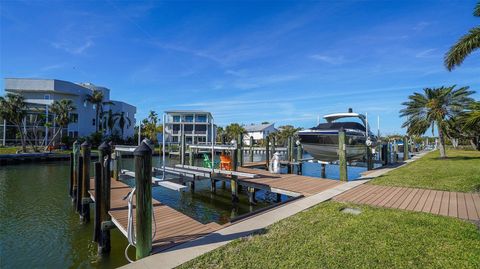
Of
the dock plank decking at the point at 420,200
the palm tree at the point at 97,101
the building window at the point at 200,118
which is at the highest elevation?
the palm tree at the point at 97,101

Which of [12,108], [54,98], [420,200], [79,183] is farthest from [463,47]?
[54,98]

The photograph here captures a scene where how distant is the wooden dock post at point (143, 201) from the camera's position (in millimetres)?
4160

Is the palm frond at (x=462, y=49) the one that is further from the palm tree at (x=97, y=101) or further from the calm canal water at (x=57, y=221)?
the palm tree at (x=97, y=101)

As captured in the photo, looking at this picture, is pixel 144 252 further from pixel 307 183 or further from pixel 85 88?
pixel 85 88

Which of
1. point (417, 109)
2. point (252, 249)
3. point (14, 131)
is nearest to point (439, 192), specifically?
point (252, 249)

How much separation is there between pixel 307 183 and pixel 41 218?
9836 mm

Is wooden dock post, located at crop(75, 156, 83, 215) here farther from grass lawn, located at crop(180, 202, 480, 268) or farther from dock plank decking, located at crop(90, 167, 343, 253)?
grass lawn, located at crop(180, 202, 480, 268)

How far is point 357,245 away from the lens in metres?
4.03

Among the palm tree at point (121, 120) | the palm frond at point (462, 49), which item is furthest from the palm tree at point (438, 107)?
the palm tree at point (121, 120)

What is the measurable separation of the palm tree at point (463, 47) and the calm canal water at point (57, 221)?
9.76 meters

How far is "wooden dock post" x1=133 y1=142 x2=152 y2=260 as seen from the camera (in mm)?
4160

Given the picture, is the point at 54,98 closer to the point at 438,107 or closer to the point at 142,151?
→ the point at 142,151

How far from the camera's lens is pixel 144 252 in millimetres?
4133

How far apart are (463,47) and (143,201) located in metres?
12.2
